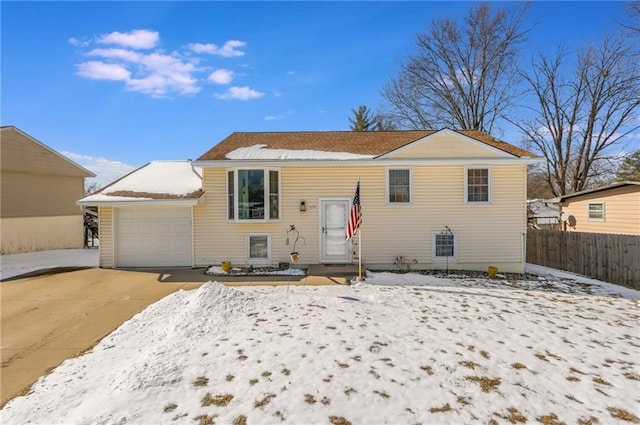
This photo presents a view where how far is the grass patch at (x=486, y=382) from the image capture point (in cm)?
367

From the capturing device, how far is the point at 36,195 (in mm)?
14836

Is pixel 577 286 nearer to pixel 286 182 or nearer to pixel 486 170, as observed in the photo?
pixel 486 170

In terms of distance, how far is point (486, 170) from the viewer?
1060 centimetres

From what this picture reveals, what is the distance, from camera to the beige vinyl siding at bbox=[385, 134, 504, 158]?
34.4 ft

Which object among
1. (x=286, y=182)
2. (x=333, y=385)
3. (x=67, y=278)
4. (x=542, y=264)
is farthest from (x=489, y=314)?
(x=67, y=278)

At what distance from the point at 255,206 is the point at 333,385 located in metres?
7.62

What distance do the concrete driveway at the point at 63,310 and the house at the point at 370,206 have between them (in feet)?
6.90

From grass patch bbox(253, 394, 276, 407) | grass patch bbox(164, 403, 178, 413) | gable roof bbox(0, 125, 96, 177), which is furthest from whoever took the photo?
gable roof bbox(0, 125, 96, 177)

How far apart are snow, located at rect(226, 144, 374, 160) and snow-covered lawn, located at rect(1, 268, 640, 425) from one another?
534 centimetres

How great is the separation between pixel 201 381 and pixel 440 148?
9605 millimetres

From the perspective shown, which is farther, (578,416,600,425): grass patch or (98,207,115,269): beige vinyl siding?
(98,207,115,269): beige vinyl siding

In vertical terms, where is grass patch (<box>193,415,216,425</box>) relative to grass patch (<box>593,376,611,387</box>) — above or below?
above

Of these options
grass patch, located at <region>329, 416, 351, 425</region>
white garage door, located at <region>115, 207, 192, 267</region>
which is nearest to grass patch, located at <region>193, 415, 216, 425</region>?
grass patch, located at <region>329, 416, 351, 425</region>

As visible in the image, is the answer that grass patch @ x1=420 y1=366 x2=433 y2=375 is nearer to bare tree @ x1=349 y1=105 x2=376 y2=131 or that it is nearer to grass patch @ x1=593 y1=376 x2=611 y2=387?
grass patch @ x1=593 y1=376 x2=611 y2=387
